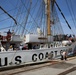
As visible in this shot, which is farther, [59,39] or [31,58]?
[59,39]

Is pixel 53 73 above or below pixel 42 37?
below

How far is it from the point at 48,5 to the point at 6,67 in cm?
1051

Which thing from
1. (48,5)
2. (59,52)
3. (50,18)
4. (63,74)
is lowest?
(63,74)

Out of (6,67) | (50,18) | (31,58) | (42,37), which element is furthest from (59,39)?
(6,67)

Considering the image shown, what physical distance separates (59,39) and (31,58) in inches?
317

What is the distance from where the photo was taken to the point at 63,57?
20094mm

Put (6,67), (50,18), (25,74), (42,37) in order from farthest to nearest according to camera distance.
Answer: (50,18)
(42,37)
(6,67)
(25,74)

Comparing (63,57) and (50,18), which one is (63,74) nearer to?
(63,57)

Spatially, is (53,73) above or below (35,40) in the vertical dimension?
below

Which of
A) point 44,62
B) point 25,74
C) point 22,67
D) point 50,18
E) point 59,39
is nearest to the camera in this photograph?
point 25,74

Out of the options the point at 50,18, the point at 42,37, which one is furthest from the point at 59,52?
the point at 50,18

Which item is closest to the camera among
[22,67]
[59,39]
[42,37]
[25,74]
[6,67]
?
[25,74]

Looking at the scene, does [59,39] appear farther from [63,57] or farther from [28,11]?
[28,11]

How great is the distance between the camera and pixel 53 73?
42.8 feet
